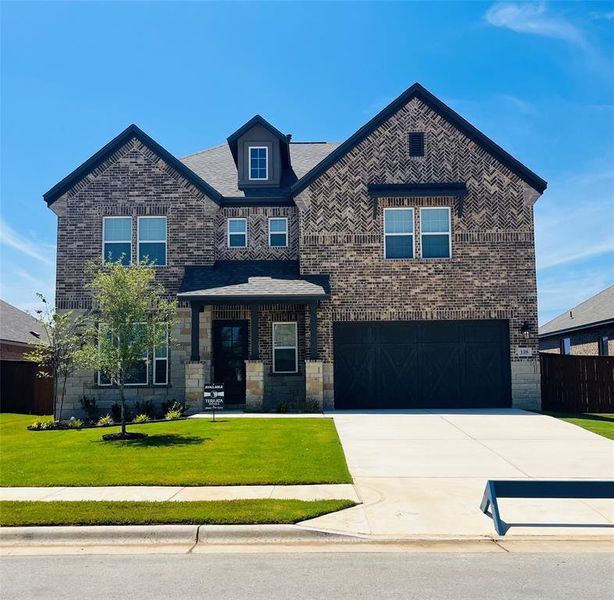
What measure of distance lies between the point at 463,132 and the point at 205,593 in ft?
59.2

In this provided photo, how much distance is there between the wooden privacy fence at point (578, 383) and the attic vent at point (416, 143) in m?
8.12

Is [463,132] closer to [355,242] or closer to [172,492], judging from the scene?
[355,242]

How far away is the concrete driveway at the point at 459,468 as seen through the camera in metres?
7.54

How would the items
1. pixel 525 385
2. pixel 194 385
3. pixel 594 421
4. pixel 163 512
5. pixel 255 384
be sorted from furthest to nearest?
pixel 525 385, pixel 194 385, pixel 255 384, pixel 594 421, pixel 163 512

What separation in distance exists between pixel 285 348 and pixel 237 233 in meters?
4.27

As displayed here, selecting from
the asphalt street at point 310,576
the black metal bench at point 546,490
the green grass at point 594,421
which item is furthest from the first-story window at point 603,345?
the asphalt street at point 310,576

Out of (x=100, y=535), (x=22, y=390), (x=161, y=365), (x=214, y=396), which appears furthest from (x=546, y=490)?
(x=22, y=390)

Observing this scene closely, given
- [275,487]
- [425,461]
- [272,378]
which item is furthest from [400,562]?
[272,378]

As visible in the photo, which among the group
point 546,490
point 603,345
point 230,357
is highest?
point 603,345

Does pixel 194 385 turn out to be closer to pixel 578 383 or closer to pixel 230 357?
pixel 230 357

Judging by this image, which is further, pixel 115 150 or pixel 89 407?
pixel 115 150

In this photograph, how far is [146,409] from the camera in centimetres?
1900

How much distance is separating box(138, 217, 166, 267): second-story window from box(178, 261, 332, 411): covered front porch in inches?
47.0

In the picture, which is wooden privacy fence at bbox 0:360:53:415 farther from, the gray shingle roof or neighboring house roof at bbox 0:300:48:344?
the gray shingle roof
